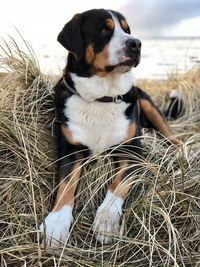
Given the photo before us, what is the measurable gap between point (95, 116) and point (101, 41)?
0.54 m

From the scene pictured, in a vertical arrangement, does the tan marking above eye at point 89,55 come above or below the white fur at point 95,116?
above

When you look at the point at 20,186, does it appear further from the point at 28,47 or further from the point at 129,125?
the point at 28,47

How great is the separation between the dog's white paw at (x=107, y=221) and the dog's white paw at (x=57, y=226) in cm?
18

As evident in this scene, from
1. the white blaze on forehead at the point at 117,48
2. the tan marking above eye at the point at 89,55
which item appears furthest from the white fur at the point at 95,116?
the white blaze on forehead at the point at 117,48

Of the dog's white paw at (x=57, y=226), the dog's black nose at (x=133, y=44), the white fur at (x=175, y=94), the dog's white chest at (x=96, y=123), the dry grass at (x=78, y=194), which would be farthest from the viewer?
the white fur at (x=175, y=94)

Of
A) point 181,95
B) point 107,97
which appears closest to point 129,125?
point 107,97

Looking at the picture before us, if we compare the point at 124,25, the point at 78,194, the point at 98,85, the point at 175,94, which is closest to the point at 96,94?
the point at 98,85

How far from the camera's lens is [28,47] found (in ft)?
15.5

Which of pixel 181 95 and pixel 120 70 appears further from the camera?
pixel 181 95

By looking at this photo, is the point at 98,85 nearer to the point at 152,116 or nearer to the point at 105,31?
the point at 105,31

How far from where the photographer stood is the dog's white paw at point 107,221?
3.37 meters

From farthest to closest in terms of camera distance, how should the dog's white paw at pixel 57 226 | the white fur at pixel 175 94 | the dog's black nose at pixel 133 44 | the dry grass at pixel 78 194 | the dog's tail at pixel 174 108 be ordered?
the white fur at pixel 175 94 < the dog's tail at pixel 174 108 < the dog's black nose at pixel 133 44 < the dog's white paw at pixel 57 226 < the dry grass at pixel 78 194

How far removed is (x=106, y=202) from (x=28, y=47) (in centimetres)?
178

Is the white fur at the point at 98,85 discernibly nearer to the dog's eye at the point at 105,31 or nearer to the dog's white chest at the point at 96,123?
the dog's white chest at the point at 96,123
